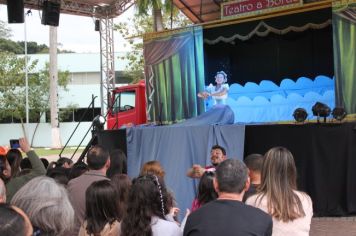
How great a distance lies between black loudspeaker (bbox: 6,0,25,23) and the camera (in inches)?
553

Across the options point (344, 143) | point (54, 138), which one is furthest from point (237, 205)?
point (54, 138)

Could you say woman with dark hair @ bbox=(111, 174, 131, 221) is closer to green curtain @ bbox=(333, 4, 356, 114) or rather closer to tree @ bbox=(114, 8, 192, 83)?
green curtain @ bbox=(333, 4, 356, 114)

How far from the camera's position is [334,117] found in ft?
32.3

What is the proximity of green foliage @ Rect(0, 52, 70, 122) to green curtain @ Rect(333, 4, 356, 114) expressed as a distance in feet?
103

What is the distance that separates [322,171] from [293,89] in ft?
18.0

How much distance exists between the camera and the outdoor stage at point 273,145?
29.6 ft

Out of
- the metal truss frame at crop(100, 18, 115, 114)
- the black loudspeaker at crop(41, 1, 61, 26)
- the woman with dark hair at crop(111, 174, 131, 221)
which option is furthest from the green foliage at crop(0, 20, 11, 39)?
the woman with dark hair at crop(111, 174, 131, 221)

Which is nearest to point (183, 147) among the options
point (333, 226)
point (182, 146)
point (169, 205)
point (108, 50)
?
point (182, 146)

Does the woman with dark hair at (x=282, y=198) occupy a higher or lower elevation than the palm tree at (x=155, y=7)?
lower

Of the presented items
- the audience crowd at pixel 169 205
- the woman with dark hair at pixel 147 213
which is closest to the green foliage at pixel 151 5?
the audience crowd at pixel 169 205

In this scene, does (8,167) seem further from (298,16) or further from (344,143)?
(298,16)

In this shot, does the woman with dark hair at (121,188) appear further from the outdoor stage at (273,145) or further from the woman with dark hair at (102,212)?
the outdoor stage at (273,145)

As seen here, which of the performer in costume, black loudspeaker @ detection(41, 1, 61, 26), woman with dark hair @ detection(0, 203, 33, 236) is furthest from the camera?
black loudspeaker @ detection(41, 1, 61, 26)

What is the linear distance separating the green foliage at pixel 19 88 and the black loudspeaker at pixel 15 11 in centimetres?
2562
